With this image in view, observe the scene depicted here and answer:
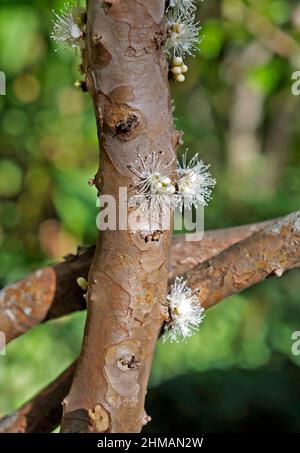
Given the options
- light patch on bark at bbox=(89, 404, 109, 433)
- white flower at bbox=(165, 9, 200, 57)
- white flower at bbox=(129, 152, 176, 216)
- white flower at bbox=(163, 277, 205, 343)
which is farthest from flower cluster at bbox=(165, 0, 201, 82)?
light patch on bark at bbox=(89, 404, 109, 433)

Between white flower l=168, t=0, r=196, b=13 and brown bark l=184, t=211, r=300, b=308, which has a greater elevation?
white flower l=168, t=0, r=196, b=13

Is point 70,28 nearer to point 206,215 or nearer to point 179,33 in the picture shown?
point 179,33

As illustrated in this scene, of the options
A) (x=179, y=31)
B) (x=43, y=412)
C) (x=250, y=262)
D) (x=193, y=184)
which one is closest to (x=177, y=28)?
(x=179, y=31)

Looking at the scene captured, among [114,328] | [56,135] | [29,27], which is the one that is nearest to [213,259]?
[114,328]

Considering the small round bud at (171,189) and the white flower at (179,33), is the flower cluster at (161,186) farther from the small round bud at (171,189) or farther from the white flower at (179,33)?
the white flower at (179,33)

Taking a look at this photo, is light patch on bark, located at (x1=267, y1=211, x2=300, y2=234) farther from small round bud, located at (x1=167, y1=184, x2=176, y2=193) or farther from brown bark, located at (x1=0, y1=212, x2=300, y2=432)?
small round bud, located at (x1=167, y1=184, x2=176, y2=193)
